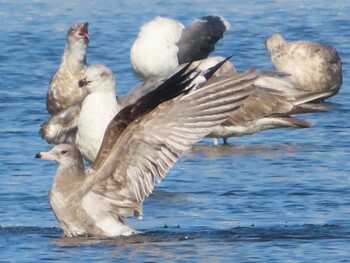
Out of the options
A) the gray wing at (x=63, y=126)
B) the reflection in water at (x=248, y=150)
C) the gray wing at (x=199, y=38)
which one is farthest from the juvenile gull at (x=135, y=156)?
the gray wing at (x=199, y=38)

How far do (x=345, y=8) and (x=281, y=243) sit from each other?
39.2 feet

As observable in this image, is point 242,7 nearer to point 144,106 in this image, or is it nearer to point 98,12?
point 98,12

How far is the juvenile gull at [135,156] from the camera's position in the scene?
9250 mm

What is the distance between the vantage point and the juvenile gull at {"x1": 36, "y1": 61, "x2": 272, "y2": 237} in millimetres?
9250

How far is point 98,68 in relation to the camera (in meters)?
11.2

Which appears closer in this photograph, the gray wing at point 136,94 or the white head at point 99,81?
the white head at point 99,81

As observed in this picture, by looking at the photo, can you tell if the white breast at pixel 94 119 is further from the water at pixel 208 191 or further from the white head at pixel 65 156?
the white head at pixel 65 156

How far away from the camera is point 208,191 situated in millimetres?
10883

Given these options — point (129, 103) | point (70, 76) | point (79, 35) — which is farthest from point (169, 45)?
point (129, 103)

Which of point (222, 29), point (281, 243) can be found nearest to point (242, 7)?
point (222, 29)

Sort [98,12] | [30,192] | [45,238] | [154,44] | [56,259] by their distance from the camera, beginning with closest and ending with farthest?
[56,259] → [45,238] → [30,192] → [154,44] → [98,12]

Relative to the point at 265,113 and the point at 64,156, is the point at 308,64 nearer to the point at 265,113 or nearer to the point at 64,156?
the point at 265,113

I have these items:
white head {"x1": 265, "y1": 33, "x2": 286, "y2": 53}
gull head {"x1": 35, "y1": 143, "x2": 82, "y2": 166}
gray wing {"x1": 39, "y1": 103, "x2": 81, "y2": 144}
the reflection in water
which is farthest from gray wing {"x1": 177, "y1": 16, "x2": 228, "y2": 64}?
gull head {"x1": 35, "y1": 143, "x2": 82, "y2": 166}

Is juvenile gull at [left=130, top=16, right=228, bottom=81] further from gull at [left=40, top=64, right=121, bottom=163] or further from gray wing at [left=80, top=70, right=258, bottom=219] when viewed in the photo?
gray wing at [left=80, top=70, right=258, bottom=219]
